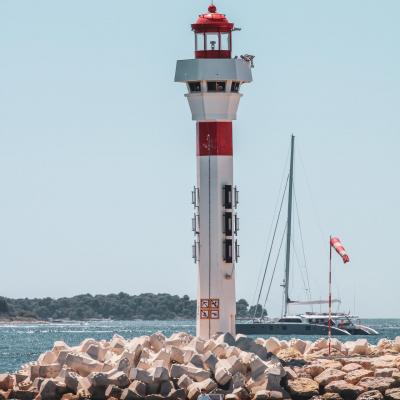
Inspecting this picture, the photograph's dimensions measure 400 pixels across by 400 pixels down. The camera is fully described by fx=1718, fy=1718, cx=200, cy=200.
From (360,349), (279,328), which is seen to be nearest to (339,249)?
(360,349)

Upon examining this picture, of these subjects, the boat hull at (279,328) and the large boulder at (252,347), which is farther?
the boat hull at (279,328)

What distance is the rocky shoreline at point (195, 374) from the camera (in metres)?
37.9

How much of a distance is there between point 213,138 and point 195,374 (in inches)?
250

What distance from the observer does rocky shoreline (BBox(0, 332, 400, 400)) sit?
3791cm

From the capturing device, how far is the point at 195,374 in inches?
1515

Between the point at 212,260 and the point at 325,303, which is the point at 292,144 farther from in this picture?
the point at 212,260

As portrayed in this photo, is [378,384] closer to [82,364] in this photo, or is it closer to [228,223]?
[228,223]

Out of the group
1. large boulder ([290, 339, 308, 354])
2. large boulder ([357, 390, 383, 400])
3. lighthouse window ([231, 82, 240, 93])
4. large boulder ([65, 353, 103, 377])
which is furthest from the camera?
large boulder ([290, 339, 308, 354])

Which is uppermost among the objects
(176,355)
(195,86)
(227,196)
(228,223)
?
(195,86)

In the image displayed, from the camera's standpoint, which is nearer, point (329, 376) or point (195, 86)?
point (329, 376)

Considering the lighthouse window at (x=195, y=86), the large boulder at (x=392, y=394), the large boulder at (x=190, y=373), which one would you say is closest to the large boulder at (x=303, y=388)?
the large boulder at (x=392, y=394)

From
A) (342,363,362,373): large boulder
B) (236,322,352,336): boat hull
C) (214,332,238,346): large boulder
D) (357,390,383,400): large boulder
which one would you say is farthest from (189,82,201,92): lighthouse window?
(236,322,352,336): boat hull

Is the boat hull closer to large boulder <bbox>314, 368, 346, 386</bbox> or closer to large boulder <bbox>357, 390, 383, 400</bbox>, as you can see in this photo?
large boulder <bbox>314, 368, 346, 386</bbox>

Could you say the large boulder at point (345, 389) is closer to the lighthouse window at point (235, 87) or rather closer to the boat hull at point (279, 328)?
the lighthouse window at point (235, 87)
